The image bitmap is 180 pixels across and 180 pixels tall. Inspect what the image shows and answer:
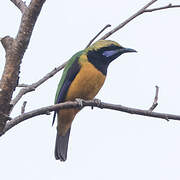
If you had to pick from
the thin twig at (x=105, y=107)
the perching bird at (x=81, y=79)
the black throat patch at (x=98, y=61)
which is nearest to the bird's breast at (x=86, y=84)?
the perching bird at (x=81, y=79)

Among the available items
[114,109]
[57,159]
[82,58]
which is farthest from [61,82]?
[114,109]

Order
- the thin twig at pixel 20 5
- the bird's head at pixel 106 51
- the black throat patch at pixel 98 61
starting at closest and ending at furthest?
the thin twig at pixel 20 5 < the black throat patch at pixel 98 61 < the bird's head at pixel 106 51

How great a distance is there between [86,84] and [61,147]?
3.80ft

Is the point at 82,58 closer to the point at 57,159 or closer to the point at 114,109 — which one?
the point at 57,159

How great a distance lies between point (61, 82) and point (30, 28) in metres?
3.09

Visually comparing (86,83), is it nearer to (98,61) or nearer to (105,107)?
(98,61)

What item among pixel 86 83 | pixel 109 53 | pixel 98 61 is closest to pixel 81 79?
pixel 86 83

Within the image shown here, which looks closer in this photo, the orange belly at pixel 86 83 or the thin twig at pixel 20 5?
the thin twig at pixel 20 5

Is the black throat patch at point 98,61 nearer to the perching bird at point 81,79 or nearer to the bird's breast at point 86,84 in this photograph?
the perching bird at point 81,79

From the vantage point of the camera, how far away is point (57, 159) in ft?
20.6

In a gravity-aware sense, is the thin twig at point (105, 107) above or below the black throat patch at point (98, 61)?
below

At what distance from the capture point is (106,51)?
6570 mm

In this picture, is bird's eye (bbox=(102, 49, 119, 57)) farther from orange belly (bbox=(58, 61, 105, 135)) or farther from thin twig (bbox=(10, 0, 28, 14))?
thin twig (bbox=(10, 0, 28, 14))

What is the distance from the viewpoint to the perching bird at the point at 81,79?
6020mm
